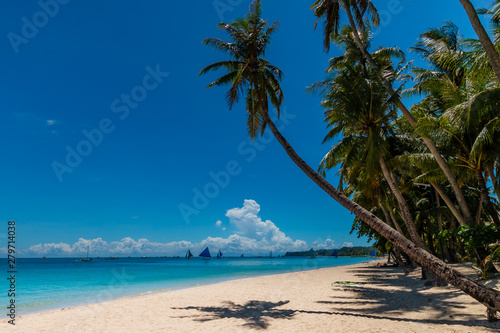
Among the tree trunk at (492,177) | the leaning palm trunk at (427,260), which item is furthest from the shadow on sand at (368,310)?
the tree trunk at (492,177)

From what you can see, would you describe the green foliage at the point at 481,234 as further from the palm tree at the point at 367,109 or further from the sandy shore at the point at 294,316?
the palm tree at the point at 367,109

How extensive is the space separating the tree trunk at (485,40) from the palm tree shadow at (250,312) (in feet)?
25.5

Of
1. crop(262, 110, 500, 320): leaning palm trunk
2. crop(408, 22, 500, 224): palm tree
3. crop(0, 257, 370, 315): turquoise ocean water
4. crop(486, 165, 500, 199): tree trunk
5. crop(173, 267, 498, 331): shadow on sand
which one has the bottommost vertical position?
crop(0, 257, 370, 315): turquoise ocean water

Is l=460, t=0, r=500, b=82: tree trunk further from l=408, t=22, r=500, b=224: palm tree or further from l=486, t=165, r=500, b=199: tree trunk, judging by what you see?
l=486, t=165, r=500, b=199: tree trunk

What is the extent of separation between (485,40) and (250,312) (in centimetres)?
933

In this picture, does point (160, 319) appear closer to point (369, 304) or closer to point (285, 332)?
point (285, 332)

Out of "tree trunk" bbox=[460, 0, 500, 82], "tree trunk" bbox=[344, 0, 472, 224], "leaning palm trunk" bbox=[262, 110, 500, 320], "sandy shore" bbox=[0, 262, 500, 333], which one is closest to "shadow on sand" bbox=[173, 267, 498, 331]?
"sandy shore" bbox=[0, 262, 500, 333]

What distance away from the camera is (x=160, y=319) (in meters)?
8.23

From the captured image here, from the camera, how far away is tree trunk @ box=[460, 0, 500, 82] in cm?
569

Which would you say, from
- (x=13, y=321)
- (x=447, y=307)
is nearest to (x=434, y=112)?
(x=447, y=307)

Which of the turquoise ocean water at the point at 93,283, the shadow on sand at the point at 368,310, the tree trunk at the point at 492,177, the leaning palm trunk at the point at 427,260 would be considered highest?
the tree trunk at the point at 492,177

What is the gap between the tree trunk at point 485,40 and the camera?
224 inches

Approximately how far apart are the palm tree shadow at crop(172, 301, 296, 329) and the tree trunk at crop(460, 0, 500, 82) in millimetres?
7787

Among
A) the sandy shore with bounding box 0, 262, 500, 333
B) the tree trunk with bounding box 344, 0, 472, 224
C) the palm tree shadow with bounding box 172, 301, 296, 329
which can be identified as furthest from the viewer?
the tree trunk with bounding box 344, 0, 472, 224
